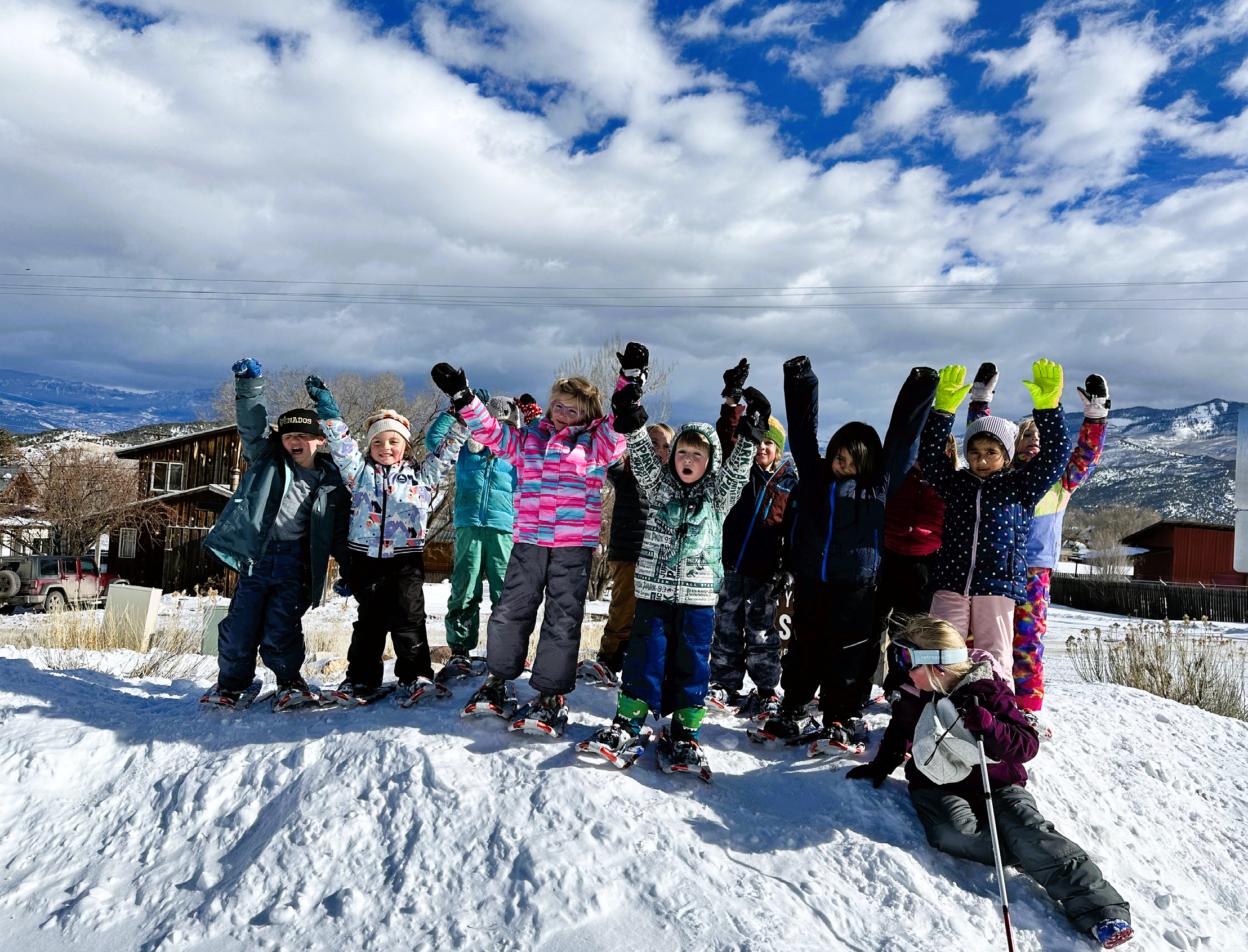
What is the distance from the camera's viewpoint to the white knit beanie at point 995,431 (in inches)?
172

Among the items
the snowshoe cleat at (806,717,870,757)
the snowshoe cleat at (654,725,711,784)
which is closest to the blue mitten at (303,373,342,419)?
the snowshoe cleat at (654,725,711,784)

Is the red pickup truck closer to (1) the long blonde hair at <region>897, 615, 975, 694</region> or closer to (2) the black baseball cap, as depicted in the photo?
(2) the black baseball cap

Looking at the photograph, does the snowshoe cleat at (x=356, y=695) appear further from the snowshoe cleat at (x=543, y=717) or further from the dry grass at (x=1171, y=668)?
the dry grass at (x=1171, y=668)

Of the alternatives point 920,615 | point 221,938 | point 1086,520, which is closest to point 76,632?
point 221,938

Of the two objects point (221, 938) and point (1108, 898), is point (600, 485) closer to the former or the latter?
point (221, 938)

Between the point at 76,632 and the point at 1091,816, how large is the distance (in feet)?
31.3

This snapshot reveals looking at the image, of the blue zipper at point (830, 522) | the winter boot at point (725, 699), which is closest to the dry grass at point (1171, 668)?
the winter boot at point (725, 699)

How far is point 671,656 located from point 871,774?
115cm

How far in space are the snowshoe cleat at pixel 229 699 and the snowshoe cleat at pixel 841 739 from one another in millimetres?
3320

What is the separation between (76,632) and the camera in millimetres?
8344

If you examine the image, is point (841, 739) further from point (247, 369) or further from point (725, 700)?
point (247, 369)

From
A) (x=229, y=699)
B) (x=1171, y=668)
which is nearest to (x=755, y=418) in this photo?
(x=229, y=699)

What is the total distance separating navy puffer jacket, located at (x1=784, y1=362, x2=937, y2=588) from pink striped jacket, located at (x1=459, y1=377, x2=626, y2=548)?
0.98 m

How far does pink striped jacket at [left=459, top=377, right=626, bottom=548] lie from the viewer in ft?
13.2
